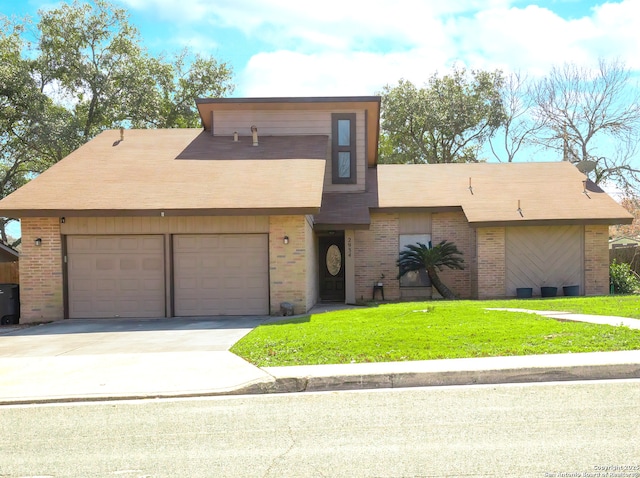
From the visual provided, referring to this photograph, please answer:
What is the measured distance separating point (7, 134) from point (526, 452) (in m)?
32.6

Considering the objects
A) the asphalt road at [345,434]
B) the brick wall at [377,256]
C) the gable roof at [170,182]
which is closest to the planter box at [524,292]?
the brick wall at [377,256]

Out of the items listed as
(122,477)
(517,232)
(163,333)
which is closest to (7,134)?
(163,333)

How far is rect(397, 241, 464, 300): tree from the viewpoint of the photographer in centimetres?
1956

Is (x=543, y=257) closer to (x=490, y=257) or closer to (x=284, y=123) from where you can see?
(x=490, y=257)

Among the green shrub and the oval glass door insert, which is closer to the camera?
the oval glass door insert

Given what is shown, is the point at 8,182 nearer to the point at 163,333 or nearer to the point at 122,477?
the point at 163,333

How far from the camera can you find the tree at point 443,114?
4044cm

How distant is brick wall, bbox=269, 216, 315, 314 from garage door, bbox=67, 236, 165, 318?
291 centimetres

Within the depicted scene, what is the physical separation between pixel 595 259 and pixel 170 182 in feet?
45.4

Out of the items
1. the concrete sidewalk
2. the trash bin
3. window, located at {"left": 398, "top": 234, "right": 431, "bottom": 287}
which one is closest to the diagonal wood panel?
window, located at {"left": 398, "top": 234, "right": 431, "bottom": 287}

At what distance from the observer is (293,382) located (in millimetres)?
7621

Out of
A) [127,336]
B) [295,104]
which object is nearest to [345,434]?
[127,336]

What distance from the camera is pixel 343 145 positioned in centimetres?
2170

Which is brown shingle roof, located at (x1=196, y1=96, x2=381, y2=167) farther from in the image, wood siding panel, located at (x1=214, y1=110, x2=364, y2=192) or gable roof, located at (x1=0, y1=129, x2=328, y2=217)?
gable roof, located at (x1=0, y1=129, x2=328, y2=217)
